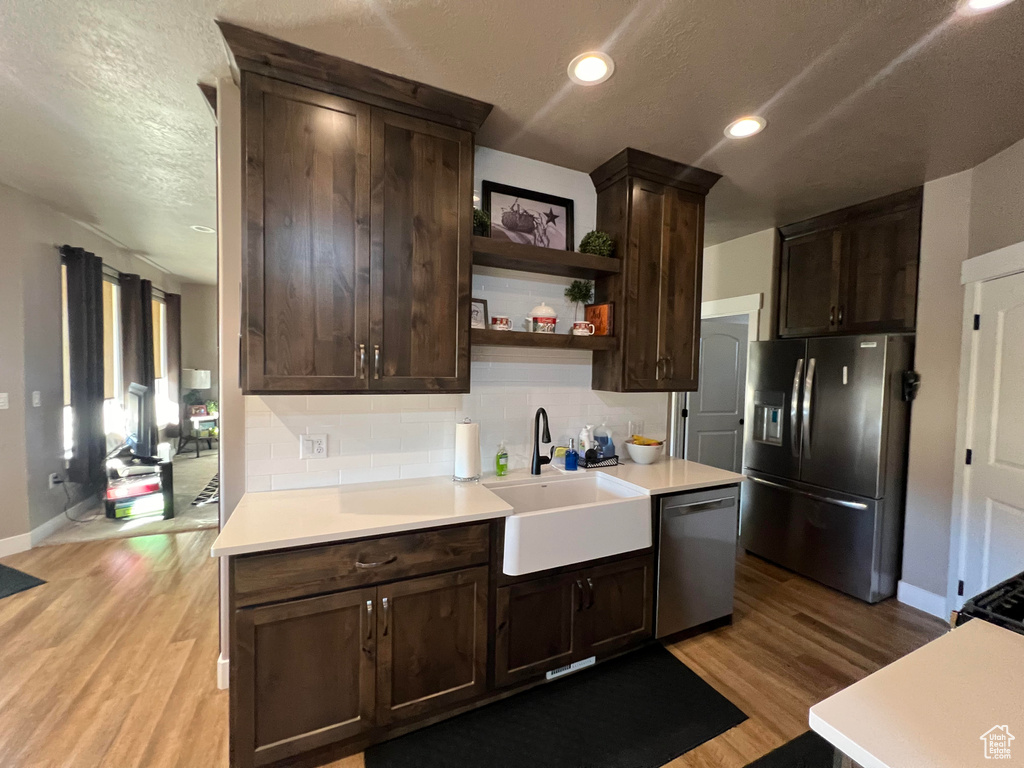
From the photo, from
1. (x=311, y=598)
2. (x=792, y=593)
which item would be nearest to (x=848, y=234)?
(x=792, y=593)

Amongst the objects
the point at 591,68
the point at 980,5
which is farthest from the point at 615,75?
the point at 980,5

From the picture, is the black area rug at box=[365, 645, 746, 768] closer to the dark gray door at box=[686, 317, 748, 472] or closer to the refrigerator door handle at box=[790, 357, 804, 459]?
the refrigerator door handle at box=[790, 357, 804, 459]

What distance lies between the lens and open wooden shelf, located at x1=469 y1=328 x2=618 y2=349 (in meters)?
2.07

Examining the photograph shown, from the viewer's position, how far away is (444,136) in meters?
1.88

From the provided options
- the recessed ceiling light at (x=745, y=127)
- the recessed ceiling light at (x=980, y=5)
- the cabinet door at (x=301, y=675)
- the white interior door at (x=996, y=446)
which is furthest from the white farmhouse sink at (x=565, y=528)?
the recessed ceiling light at (x=980, y=5)

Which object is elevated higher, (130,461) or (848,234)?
(848,234)

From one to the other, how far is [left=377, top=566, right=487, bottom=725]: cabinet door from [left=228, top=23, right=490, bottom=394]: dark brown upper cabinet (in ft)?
2.66

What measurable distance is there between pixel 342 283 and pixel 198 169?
1.93m

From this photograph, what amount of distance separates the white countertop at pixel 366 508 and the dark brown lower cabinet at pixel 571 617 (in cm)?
39

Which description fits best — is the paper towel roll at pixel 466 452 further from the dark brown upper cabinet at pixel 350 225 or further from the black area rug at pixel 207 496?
the black area rug at pixel 207 496

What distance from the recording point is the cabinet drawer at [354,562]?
1.41 metres

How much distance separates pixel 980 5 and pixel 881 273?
6.17ft

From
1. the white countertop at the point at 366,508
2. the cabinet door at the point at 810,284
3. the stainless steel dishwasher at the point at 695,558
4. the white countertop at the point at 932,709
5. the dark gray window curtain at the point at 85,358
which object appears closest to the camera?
the white countertop at the point at 932,709

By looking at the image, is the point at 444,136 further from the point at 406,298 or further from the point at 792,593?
the point at 792,593
